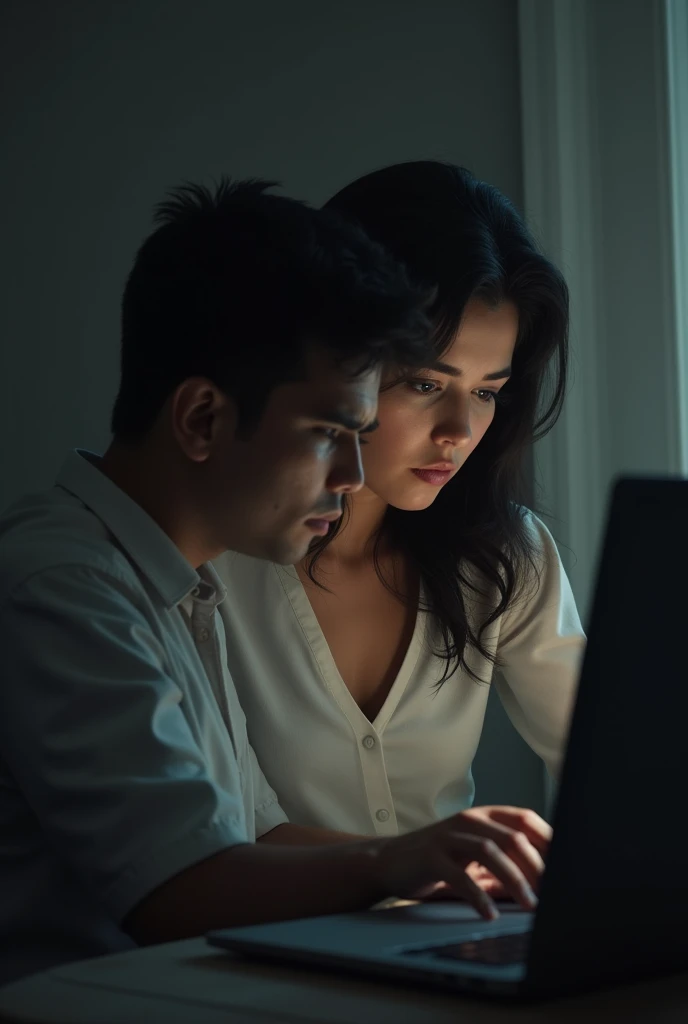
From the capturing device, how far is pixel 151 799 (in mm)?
879

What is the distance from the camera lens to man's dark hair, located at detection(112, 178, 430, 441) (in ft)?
3.96

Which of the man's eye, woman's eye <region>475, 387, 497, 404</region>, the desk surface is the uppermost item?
woman's eye <region>475, 387, 497, 404</region>

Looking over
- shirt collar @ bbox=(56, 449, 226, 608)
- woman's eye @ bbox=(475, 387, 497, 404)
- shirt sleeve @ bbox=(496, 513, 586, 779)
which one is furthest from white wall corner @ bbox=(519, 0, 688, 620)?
shirt collar @ bbox=(56, 449, 226, 608)

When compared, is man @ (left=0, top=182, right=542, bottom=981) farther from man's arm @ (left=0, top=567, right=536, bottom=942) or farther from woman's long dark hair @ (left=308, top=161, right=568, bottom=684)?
woman's long dark hair @ (left=308, top=161, right=568, bottom=684)

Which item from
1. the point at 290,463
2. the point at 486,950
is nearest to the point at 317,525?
the point at 290,463

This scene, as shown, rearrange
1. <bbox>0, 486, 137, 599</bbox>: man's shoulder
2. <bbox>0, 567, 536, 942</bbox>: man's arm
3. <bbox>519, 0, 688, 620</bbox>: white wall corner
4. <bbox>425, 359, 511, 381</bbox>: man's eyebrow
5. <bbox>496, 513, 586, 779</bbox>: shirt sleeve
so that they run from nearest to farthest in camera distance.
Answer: <bbox>0, 567, 536, 942</bbox>: man's arm, <bbox>0, 486, 137, 599</bbox>: man's shoulder, <bbox>425, 359, 511, 381</bbox>: man's eyebrow, <bbox>496, 513, 586, 779</bbox>: shirt sleeve, <bbox>519, 0, 688, 620</bbox>: white wall corner

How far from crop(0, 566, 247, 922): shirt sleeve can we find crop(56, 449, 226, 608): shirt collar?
0.13 m

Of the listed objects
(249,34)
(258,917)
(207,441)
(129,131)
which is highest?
(249,34)

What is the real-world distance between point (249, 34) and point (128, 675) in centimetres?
185

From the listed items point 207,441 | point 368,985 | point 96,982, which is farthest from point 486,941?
point 207,441

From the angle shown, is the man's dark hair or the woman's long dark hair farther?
the woman's long dark hair

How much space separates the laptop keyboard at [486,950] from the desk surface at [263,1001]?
1.3 inches

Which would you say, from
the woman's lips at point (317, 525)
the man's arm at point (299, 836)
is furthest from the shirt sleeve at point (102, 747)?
the man's arm at point (299, 836)

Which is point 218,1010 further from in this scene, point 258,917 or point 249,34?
point 249,34
